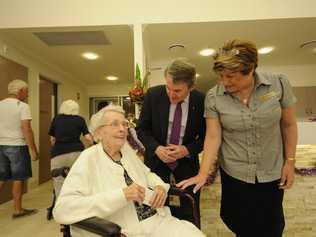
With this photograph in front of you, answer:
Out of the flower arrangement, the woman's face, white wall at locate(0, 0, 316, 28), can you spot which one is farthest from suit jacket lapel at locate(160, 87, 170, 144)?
white wall at locate(0, 0, 316, 28)

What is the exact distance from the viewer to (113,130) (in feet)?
4.59

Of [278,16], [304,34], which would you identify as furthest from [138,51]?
[304,34]

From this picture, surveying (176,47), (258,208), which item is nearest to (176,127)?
(258,208)

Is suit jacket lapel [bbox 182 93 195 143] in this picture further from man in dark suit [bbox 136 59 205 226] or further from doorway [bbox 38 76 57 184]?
doorway [bbox 38 76 57 184]

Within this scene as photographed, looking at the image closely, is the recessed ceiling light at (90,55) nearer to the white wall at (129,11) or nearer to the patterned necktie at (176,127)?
the white wall at (129,11)

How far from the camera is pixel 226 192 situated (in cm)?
139

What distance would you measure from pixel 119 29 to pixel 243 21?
1.40 metres

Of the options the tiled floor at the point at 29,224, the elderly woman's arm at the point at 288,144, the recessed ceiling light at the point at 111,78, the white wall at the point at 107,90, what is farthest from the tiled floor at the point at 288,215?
the white wall at the point at 107,90

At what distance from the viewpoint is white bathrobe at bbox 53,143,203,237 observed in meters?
1.13

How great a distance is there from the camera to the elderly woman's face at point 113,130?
139 centimetres

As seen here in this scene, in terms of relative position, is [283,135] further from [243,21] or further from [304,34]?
[304,34]

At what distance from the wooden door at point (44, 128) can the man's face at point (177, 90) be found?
12.4 feet

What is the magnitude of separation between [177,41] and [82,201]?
2795 millimetres

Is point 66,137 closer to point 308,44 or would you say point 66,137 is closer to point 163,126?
point 163,126
